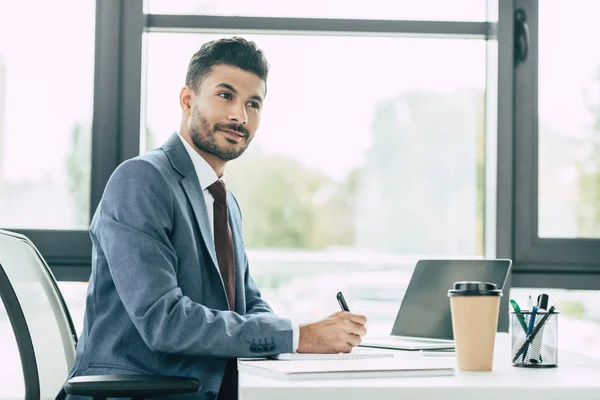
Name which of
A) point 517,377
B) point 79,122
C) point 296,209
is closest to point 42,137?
point 79,122

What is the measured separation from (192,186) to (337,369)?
77 centimetres

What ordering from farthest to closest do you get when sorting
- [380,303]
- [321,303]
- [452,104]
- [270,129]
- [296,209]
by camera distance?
1. [296,209]
2. [452,104]
3. [321,303]
4. [380,303]
5. [270,129]

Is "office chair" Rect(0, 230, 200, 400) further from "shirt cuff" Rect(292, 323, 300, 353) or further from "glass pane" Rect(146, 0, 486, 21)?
"glass pane" Rect(146, 0, 486, 21)

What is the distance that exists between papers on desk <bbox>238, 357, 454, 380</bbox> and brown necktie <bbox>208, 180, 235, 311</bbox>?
0.49 metres

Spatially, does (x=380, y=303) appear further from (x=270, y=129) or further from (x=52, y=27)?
(x=52, y=27)

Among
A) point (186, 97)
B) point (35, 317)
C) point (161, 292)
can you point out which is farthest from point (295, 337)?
point (186, 97)

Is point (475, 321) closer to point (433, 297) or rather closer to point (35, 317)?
point (433, 297)

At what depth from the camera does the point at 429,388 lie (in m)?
1.15

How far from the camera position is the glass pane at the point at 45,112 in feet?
8.73

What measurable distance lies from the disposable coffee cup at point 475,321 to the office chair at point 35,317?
0.97 meters

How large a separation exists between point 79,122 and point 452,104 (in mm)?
3554

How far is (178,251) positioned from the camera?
1772mm

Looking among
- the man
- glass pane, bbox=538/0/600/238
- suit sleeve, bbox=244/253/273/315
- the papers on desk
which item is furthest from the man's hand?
glass pane, bbox=538/0/600/238

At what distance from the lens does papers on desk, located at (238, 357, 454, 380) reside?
48.1 inches
